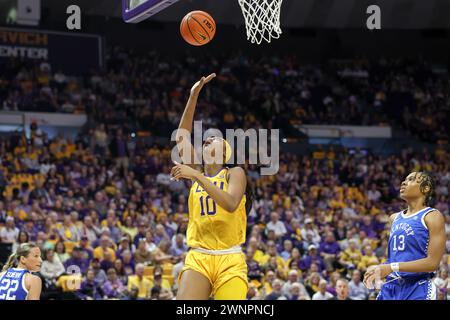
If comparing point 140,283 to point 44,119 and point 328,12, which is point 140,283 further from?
point 328,12

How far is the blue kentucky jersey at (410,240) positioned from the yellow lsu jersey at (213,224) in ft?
3.73

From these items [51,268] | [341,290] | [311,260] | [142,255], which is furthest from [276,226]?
[51,268]

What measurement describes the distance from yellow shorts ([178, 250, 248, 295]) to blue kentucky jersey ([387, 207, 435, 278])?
3.69 ft

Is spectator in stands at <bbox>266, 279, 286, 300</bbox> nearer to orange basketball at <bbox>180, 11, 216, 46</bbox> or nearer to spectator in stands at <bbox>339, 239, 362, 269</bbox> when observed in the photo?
spectator in stands at <bbox>339, 239, 362, 269</bbox>

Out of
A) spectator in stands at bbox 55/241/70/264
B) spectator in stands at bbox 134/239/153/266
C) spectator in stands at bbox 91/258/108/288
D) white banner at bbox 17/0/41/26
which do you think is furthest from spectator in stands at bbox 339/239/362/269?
white banner at bbox 17/0/41/26

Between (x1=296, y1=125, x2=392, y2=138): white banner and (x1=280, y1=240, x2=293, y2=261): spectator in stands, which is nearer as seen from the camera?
(x1=280, y1=240, x2=293, y2=261): spectator in stands

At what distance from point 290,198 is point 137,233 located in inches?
163

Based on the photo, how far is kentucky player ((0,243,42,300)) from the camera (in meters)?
6.14

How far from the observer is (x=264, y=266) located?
13.0 metres

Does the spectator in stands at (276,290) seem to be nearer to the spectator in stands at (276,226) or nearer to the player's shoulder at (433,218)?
the spectator in stands at (276,226)

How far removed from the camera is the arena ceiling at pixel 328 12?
22.2 metres

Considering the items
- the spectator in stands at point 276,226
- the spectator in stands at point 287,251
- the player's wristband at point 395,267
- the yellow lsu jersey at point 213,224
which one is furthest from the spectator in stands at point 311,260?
the player's wristband at point 395,267

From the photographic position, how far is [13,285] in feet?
20.2

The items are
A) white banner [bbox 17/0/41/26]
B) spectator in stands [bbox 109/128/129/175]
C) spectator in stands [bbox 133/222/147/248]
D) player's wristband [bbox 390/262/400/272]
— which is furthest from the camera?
white banner [bbox 17/0/41/26]
